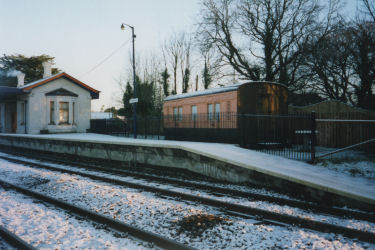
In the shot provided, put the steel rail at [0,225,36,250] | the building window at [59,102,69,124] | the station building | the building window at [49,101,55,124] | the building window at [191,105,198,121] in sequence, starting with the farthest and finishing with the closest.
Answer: the building window at [59,102,69,124] < the building window at [49,101,55,124] < the station building < the building window at [191,105,198,121] < the steel rail at [0,225,36,250]

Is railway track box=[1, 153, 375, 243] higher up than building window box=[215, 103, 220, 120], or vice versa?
building window box=[215, 103, 220, 120]

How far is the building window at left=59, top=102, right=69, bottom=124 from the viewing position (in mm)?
22969

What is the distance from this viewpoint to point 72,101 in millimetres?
23625

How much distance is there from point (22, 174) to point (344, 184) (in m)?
10.5

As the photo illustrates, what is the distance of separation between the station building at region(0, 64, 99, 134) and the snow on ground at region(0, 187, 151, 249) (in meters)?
18.3

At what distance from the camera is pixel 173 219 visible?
4793mm

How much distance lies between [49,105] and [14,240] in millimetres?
21233

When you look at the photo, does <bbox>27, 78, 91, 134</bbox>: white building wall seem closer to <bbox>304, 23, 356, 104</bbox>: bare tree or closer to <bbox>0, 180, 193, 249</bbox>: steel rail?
<bbox>0, 180, 193, 249</bbox>: steel rail

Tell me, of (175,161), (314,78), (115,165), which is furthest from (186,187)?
(314,78)

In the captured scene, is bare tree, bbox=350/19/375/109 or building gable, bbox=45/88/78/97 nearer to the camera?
bare tree, bbox=350/19/375/109

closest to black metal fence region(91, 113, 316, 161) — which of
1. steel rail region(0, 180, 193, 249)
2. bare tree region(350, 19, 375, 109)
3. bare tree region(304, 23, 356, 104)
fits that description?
steel rail region(0, 180, 193, 249)

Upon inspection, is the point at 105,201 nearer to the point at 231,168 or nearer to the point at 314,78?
the point at 231,168

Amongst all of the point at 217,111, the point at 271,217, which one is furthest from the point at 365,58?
the point at 271,217

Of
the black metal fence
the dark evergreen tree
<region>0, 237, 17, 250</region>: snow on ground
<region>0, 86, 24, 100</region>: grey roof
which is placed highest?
the dark evergreen tree
